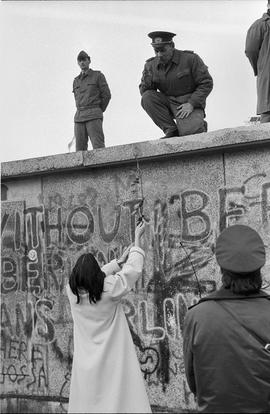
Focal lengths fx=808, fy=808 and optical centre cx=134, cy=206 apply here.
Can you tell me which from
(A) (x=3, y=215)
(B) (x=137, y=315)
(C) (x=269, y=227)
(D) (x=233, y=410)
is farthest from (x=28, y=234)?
(D) (x=233, y=410)

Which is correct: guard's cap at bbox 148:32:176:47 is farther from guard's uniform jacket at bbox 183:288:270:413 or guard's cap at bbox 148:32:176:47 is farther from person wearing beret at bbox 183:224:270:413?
guard's uniform jacket at bbox 183:288:270:413

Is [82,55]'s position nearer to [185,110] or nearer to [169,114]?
[169,114]

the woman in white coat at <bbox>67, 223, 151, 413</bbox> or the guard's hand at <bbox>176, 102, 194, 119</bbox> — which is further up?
the guard's hand at <bbox>176, 102, 194, 119</bbox>

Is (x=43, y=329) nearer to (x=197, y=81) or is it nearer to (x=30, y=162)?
(x=30, y=162)

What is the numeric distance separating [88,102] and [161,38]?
6.25 ft

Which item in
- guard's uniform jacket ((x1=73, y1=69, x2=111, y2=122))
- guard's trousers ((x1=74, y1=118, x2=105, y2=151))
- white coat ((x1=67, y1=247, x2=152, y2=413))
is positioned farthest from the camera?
guard's uniform jacket ((x1=73, y1=69, x2=111, y2=122))

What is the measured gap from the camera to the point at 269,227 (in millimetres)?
7180

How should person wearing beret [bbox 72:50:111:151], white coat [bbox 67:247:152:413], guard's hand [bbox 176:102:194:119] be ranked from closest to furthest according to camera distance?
white coat [bbox 67:247:152:413] < guard's hand [bbox 176:102:194:119] < person wearing beret [bbox 72:50:111:151]

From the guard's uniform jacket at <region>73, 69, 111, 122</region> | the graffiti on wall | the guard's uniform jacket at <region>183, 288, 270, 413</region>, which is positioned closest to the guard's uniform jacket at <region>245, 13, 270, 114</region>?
the graffiti on wall

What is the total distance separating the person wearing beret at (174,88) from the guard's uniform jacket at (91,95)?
1583 millimetres

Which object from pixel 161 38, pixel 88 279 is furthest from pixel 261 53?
pixel 88 279

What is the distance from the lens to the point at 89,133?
9.98 metres

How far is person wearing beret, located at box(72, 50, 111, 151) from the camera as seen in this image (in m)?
9.98

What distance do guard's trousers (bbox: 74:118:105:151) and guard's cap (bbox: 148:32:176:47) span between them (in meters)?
1.70
